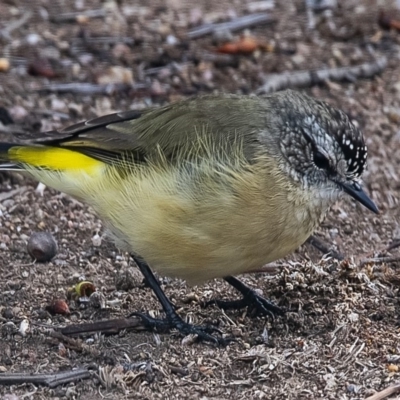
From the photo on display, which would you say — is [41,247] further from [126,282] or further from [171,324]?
[171,324]

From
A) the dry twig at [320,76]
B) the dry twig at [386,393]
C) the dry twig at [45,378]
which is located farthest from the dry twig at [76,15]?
the dry twig at [386,393]

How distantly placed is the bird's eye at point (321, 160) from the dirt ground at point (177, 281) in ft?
2.16

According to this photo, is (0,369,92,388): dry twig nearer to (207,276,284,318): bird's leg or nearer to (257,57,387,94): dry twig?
(207,276,284,318): bird's leg

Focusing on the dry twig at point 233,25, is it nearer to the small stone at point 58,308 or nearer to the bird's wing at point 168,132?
the bird's wing at point 168,132

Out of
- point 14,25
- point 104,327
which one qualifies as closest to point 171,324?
point 104,327

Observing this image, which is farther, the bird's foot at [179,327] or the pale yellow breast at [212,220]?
the bird's foot at [179,327]

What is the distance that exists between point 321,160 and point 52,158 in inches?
61.5

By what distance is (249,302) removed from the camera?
5863 millimetres

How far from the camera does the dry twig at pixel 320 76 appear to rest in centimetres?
874

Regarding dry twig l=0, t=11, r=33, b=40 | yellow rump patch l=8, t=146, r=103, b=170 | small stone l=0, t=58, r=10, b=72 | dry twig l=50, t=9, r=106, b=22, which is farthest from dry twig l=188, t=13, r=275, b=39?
yellow rump patch l=8, t=146, r=103, b=170

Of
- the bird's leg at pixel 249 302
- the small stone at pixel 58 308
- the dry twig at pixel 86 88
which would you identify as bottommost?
the small stone at pixel 58 308

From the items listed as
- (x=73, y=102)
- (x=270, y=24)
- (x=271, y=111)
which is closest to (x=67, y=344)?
(x=271, y=111)

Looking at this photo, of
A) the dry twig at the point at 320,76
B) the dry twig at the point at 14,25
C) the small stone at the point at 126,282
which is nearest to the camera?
the small stone at the point at 126,282

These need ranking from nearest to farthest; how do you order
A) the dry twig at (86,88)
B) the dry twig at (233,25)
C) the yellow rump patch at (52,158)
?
the yellow rump patch at (52,158), the dry twig at (86,88), the dry twig at (233,25)
